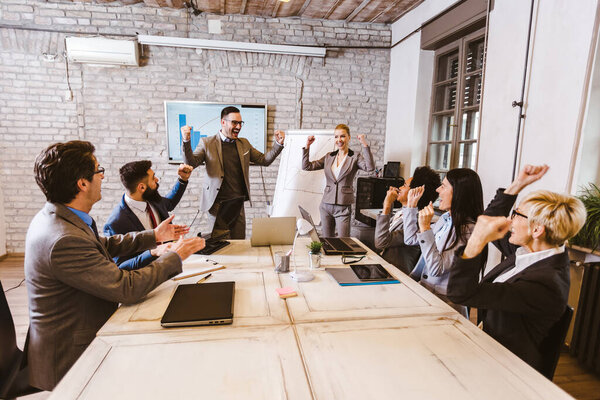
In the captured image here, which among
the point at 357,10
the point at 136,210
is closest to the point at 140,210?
the point at 136,210

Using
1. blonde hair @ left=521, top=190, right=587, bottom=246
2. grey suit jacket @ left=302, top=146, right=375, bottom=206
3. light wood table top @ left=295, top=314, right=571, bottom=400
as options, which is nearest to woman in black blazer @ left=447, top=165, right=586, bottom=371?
blonde hair @ left=521, top=190, right=587, bottom=246

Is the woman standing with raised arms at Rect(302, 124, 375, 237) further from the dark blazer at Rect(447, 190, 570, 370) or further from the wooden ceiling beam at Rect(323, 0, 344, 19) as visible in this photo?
the dark blazer at Rect(447, 190, 570, 370)

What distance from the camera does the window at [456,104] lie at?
3.49 m

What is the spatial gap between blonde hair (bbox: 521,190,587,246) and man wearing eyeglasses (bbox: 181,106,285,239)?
248 cm

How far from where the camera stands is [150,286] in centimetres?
141

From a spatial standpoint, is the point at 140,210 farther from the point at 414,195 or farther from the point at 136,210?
the point at 414,195

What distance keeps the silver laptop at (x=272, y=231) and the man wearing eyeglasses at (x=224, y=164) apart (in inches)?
38.1

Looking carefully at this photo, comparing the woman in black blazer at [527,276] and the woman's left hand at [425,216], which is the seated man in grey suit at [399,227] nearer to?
the woman's left hand at [425,216]

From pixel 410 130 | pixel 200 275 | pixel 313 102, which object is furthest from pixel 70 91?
pixel 410 130

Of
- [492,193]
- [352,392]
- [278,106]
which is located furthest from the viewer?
[278,106]

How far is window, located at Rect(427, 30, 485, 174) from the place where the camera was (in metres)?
3.49

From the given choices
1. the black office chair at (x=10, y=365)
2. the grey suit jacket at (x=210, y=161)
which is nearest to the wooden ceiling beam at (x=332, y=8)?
the grey suit jacket at (x=210, y=161)

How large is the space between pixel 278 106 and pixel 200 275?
132 inches

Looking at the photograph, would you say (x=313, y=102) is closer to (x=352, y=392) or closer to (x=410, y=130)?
(x=410, y=130)
